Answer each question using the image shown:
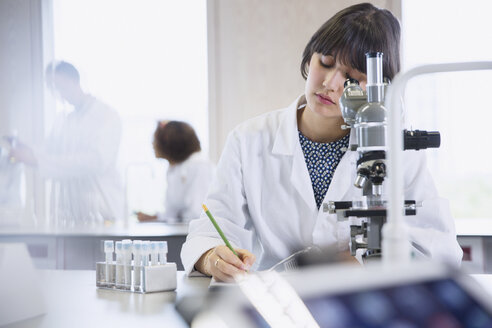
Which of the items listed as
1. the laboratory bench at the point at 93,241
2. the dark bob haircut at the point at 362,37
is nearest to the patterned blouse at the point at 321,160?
the dark bob haircut at the point at 362,37

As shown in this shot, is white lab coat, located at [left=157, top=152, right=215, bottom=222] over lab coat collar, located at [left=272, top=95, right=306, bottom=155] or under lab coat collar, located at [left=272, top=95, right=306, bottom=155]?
under

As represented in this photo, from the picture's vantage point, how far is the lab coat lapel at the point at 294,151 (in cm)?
185

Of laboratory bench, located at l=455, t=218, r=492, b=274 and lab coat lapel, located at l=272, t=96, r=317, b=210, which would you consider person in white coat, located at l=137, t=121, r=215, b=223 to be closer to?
laboratory bench, located at l=455, t=218, r=492, b=274

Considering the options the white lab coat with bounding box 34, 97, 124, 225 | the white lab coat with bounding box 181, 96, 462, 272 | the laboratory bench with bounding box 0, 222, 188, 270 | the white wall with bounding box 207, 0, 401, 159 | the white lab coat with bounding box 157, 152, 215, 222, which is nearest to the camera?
A: the white lab coat with bounding box 181, 96, 462, 272

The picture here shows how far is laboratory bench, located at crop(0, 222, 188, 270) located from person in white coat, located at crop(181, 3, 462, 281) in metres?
1.13

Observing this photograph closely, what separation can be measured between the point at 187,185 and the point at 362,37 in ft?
11.0

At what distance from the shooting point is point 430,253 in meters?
1.43

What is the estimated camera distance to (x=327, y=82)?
5.54 ft

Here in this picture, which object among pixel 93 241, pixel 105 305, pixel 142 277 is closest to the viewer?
pixel 105 305

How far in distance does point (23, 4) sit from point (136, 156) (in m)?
1.85

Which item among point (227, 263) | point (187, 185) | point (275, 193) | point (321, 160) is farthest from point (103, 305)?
point (187, 185)

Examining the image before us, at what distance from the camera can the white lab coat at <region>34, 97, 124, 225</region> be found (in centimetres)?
368

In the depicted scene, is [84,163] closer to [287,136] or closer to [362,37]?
[287,136]

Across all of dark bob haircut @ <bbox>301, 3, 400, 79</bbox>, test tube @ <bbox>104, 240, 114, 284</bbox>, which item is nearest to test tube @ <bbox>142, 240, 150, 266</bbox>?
test tube @ <bbox>104, 240, 114, 284</bbox>
